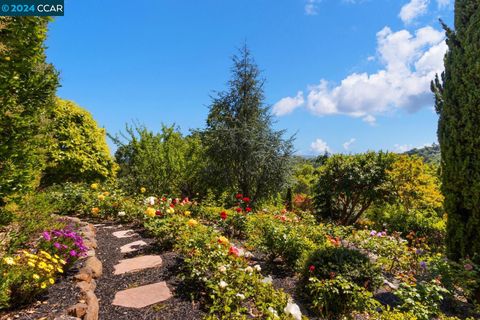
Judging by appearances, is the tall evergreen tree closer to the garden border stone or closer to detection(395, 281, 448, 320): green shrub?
detection(395, 281, 448, 320): green shrub

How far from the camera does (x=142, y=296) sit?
2867mm

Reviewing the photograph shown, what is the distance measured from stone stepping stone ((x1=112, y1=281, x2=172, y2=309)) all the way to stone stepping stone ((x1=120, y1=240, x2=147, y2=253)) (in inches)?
46.6

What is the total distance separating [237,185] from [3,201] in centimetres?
701

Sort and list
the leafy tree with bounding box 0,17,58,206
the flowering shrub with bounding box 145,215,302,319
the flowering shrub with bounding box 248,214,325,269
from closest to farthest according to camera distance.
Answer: the flowering shrub with bounding box 145,215,302,319
the leafy tree with bounding box 0,17,58,206
the flowering shrub with bounding box 248,214,325,269

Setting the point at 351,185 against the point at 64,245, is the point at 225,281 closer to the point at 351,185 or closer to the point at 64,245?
the point at 64,245

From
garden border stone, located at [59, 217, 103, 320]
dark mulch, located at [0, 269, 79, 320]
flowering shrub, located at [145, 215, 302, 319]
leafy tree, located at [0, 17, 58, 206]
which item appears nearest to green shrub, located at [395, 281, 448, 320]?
flowering shrub, located at [145, 215, 302, 319]

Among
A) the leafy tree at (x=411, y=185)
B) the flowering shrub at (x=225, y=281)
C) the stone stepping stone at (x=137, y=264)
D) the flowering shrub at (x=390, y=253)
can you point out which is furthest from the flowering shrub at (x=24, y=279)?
the leafy tree at (x=411, y=185)

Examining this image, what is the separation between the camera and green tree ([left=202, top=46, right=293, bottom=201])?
9836mm

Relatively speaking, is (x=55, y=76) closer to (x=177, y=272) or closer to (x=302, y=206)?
(x=177, y=272)

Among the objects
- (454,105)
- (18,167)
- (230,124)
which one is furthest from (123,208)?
(454,105)

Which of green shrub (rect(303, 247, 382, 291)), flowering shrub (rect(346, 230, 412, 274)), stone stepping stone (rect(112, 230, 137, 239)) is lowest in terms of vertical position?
flowering shrub (rect(346, 230, 412, 274))

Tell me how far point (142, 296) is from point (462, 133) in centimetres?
512

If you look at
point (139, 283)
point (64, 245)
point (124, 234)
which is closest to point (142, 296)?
point (139, 283)

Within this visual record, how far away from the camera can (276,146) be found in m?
10.2
